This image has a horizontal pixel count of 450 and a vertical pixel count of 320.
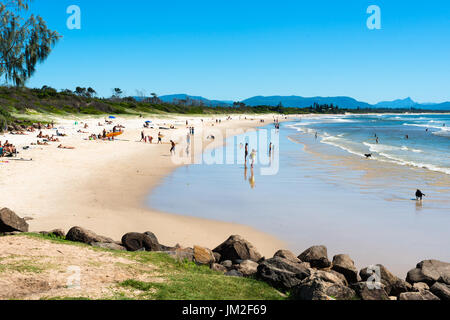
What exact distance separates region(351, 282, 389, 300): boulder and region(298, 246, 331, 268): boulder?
176cm

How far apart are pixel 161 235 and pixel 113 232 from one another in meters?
1.62

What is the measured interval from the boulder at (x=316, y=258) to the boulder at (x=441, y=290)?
8.21 feet

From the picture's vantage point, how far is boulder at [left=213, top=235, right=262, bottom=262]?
10.5 metres

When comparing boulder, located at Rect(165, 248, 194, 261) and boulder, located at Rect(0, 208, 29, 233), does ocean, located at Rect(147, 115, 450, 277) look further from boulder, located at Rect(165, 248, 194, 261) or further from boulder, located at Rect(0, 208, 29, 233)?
boulder, located at Rect(0, 208, 29, 233)

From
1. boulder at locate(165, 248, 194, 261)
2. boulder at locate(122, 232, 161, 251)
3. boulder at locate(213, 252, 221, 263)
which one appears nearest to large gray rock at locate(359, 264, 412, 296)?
boulder at locate(213, 252, 221, 263)

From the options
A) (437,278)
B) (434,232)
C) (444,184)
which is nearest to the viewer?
(437,278)

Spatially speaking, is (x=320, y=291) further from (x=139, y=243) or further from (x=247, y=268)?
(x=139, y=243)

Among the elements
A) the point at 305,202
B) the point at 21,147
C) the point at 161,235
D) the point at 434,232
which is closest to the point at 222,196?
the point at 305,202

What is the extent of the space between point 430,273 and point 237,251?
494 centimetres

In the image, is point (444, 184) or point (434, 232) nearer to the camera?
point (434, 232)

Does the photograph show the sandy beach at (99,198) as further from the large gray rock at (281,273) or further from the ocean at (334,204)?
the large gray rock at (281,273)

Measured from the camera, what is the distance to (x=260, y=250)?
467 inches

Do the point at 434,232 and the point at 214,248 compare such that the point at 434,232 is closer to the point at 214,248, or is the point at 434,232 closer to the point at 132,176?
the point at 214,248

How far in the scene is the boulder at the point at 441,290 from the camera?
27.1 feet
